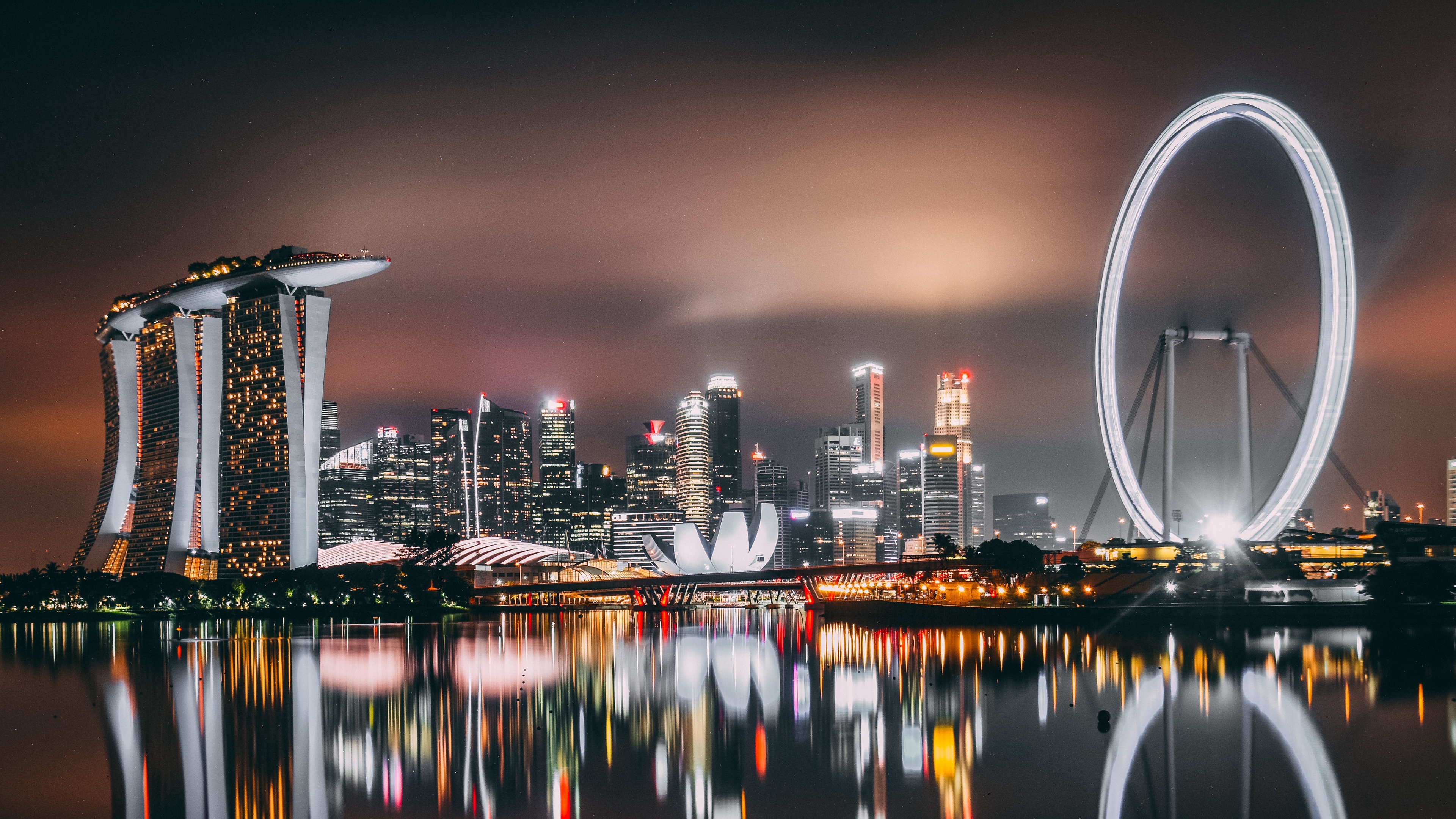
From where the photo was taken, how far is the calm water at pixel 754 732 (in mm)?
22953

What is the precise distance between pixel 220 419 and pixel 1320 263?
121192 millimetres

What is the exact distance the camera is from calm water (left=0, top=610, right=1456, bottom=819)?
22953 mm

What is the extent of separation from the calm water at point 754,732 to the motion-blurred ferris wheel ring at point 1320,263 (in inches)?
309

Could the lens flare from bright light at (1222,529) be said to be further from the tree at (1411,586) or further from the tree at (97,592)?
the tree at (97,592)

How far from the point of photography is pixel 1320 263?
47.4 meters

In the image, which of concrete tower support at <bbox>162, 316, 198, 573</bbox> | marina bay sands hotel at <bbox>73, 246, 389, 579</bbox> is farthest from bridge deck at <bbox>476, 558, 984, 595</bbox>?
concrete tower support at <bbox>162, 316, 198, 573</bbox>

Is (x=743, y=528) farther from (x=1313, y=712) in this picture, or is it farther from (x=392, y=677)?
(x=1313, y=712)

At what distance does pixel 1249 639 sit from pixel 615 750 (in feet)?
134

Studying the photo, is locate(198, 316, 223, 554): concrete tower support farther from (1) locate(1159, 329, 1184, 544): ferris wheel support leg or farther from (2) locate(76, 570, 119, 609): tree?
(1) locate(1159, 329, 1184, 544): ferris wheel support leg

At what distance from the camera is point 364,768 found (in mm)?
25844

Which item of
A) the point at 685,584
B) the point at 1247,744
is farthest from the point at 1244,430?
the point at 685,584

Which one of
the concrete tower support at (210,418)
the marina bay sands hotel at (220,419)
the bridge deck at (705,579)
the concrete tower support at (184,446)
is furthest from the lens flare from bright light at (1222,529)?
the concrete tower support at (184,446)

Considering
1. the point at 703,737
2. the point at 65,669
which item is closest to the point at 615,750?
the point at 703,737

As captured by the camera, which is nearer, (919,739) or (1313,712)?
(919,739)
